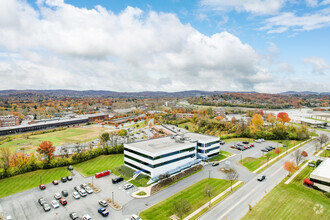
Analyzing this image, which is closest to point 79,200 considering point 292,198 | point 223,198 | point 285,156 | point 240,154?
point 223,198

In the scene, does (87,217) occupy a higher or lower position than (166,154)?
lower

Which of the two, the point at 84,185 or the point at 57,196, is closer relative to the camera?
the point at 57,196

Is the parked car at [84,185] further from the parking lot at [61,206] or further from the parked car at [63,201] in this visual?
the parked car at [63,201]

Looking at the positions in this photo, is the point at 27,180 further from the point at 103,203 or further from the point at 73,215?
the point at 103,203

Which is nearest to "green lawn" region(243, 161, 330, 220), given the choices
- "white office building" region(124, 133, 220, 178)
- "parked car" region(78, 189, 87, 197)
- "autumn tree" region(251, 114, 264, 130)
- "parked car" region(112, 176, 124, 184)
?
"white office building" region(124, 133, 220, 178)

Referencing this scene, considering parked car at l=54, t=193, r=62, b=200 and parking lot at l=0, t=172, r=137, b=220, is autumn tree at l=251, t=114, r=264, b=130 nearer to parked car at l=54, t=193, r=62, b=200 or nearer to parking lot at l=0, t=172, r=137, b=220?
parking lot at l=0, t=172, r=137, b=220

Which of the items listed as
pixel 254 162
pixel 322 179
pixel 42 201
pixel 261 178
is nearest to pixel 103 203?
pixel 42 201

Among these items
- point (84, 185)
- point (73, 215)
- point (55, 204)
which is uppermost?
point (73, 215)

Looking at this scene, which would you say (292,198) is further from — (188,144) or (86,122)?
(86,122)
